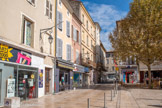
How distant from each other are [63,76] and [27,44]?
298 inches

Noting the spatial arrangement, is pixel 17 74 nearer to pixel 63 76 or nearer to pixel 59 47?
pixel 59 47

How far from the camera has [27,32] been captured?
12.0m

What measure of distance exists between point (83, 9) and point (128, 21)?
1019cm

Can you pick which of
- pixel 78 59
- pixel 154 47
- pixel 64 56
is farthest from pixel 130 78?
pixel 64 56

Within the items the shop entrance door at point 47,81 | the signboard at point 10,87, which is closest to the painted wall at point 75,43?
the shop entrance door at point 47,81

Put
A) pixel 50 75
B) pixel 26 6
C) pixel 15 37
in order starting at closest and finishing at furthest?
1. pixel 15 37
2. pixel 26 6
3. pixel 50 75

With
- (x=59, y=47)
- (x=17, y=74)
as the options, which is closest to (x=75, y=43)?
(x=59, y=47)

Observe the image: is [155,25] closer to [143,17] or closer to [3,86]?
[143,17]

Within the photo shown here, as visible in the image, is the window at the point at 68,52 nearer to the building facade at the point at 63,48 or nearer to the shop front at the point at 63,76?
the building facade at the point at 63,48

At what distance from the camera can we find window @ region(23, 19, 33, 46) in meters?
11.5

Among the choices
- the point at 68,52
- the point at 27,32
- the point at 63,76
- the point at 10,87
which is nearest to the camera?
the point at 10,87

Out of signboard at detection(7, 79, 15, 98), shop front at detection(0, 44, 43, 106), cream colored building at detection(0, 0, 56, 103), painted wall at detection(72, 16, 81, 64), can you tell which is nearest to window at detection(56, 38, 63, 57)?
cream colored building at detection(0, 0, 56, 103)

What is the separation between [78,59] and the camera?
25.1 metres

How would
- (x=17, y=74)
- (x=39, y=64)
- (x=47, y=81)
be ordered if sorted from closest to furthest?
(x=17, y=74)
(x=39, y=64)
(x=47, y=81)
